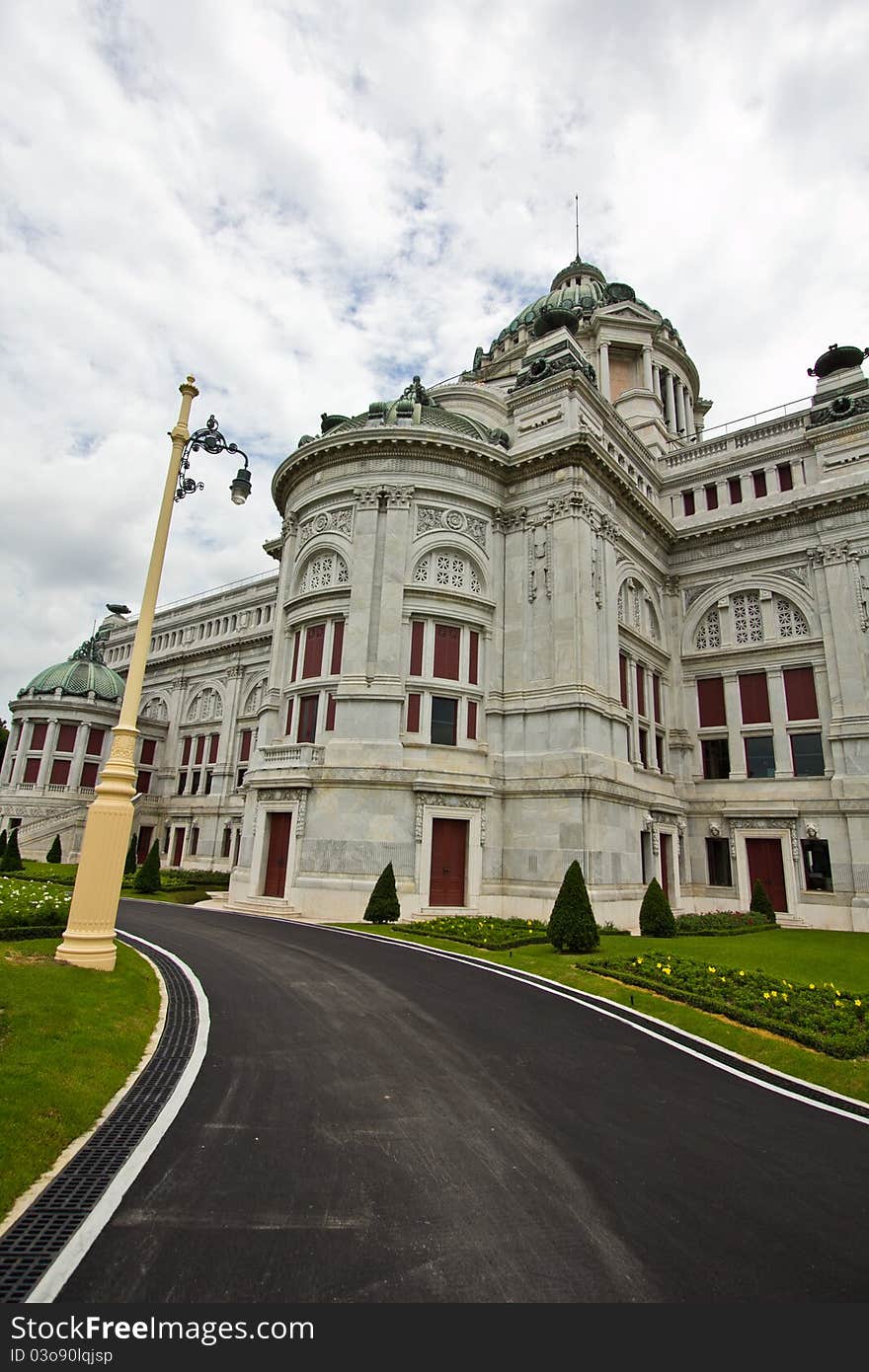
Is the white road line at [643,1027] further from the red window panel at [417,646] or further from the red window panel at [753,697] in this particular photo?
the red window panel at [753,697]

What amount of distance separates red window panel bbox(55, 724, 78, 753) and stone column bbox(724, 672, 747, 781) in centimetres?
5109

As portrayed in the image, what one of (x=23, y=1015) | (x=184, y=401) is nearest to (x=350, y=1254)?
(x=23, y=1015)

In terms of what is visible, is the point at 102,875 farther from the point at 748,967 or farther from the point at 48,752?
the point at 48,752

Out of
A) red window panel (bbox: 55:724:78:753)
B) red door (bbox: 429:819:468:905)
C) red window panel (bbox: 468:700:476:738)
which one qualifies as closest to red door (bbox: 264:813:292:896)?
red door (bbox: 429:819:468:905)

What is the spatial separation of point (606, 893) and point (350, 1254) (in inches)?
959

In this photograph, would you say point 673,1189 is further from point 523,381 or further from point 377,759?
point 523,381

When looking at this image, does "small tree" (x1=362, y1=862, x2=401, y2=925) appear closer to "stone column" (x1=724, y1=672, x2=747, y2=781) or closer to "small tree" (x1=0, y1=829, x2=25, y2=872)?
"stone column" (x1=724, y1=672, x2=747, y2=781)

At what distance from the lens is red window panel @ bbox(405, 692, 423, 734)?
30.1 m

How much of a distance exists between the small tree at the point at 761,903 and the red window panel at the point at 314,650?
76.1ft

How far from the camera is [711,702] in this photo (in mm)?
38438

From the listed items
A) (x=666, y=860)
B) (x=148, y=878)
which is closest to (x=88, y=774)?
(x=148, y=878)

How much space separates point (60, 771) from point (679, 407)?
5875cm

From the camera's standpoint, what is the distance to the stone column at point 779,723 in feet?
114

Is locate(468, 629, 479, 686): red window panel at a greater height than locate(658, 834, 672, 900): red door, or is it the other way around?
locate(468, 629, 479, 686): red window panel
